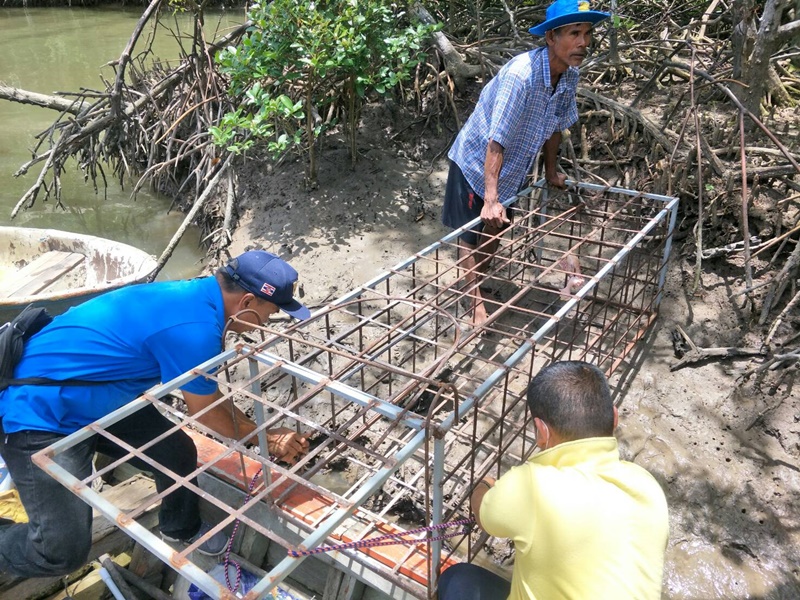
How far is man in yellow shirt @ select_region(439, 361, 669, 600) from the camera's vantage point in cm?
145

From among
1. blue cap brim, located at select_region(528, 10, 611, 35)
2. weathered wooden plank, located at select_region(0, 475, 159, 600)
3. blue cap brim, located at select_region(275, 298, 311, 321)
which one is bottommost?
weathered wooden plank, located at select_region(0, 475, 159, 600)

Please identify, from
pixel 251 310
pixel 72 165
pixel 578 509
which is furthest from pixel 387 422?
pixel 72 165

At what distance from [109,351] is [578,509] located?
161 centimetres

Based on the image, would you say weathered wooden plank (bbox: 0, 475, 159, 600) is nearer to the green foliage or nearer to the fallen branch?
the green foliage

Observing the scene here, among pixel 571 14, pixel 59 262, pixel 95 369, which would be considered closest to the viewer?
pixel 95 369

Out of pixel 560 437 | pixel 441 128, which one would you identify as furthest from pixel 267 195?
pixel 560 437

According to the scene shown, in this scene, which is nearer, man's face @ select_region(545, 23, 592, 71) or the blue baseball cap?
the blue baseball cap

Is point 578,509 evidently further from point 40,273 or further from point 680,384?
point 40,273

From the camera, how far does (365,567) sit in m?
2.24

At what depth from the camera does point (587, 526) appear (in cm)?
146

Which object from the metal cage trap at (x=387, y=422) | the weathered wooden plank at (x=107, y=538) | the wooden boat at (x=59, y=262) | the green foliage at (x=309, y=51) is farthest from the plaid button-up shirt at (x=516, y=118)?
the wooden boat at (x=59, y=262)

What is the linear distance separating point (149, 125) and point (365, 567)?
633cm

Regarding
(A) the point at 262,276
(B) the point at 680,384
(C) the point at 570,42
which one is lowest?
(B) the point at 680,384

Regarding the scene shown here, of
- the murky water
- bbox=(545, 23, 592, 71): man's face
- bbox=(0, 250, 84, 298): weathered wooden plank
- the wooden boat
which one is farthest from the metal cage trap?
the murky water
